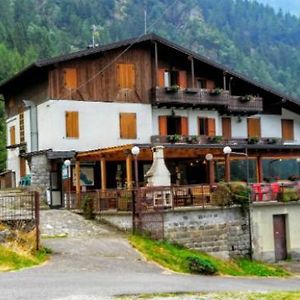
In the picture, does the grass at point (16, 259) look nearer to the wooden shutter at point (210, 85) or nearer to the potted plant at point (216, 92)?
the potted plant at point (216, 92)

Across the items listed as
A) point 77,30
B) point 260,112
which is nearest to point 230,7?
point 77,30

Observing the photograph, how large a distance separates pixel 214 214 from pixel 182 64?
14.2 m

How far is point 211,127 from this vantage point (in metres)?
37.5

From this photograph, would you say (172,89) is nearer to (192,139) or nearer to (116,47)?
(192,139)

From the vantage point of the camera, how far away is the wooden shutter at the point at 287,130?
40.9 m

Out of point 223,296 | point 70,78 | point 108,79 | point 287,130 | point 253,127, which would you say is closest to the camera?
point 223,296

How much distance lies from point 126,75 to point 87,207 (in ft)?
35.5

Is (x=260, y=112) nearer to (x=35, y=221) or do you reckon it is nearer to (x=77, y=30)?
(x=35, y=221)

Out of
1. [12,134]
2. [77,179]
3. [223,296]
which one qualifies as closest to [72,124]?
[77,179]

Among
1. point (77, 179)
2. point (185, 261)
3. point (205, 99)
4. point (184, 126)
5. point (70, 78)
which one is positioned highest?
point (70, 78)

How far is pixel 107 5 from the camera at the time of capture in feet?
532

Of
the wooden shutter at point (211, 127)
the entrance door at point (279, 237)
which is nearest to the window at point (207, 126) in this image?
the wooden shutter at point (211, 127)

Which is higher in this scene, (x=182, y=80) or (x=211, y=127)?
(x=182, y=80)

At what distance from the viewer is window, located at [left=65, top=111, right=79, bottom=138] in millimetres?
32719
